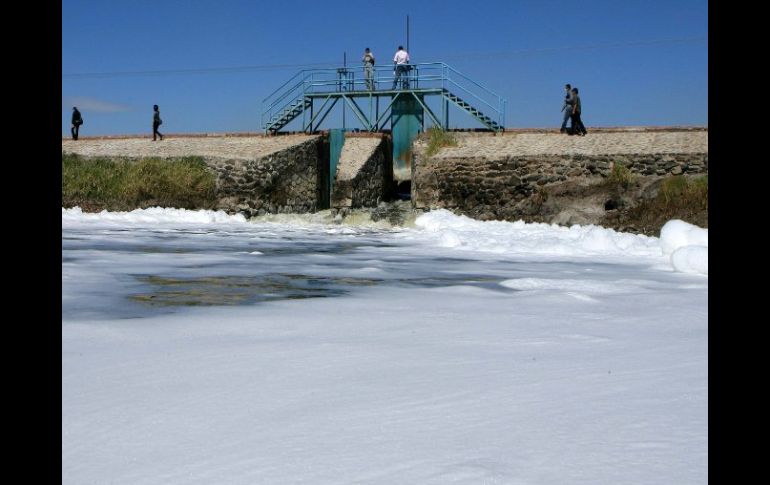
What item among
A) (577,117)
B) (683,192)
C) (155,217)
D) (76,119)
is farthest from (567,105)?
(76,119)

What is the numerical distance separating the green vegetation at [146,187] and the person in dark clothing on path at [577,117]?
8860 millimetres

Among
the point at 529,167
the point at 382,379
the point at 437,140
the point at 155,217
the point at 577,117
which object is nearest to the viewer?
the point at 382,379

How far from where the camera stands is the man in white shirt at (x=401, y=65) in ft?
66.4

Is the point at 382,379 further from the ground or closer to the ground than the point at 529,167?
closer to the ground

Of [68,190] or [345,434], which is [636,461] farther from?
[68,190]

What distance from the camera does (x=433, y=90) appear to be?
1995cm

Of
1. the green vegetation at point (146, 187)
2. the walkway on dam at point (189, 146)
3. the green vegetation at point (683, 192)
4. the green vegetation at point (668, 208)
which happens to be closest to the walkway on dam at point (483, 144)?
the walkway on dam at point (189, 146)

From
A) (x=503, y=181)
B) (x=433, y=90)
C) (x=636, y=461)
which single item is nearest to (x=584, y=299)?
(x=636, y=461)

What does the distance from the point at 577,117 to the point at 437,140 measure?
3348mm

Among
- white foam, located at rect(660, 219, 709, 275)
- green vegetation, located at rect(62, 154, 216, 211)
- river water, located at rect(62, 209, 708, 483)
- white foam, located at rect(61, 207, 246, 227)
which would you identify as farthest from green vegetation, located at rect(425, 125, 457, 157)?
river water, located at rect(62, 209, 708, 483)

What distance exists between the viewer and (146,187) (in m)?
18.0

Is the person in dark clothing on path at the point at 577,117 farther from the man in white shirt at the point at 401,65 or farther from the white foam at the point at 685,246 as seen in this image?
the white foam at the point at 685,246

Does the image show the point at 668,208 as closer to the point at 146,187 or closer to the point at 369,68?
the point at 369,68
